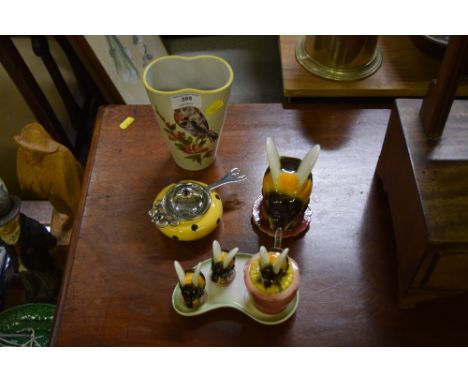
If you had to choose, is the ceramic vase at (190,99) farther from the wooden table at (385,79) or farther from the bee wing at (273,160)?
the wooden table at (385,79)

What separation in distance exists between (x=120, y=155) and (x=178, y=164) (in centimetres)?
11

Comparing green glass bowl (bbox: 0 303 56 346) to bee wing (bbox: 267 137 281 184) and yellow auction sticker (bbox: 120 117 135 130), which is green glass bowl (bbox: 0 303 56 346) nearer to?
yellow auction sticker (bbox: 120 117 135 130)

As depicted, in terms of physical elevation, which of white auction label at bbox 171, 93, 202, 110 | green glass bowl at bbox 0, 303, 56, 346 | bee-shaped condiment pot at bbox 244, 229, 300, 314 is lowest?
green glass bowl at bbox 0, 303, 56, 346

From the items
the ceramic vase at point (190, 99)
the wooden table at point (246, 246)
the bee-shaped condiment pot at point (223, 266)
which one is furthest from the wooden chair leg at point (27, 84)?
the bee-shaped condiment pot at point (223, 266)

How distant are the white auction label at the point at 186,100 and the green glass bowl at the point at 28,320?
1.65 ft

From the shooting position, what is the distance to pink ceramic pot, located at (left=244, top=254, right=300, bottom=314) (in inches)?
24.1

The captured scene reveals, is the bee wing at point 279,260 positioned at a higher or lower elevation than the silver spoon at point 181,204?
higher

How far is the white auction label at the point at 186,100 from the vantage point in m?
0.69

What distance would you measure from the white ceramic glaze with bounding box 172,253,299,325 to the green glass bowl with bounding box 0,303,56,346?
39cm

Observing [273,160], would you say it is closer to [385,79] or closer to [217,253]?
[217,253]

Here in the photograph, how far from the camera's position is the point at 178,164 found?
84 centimetres

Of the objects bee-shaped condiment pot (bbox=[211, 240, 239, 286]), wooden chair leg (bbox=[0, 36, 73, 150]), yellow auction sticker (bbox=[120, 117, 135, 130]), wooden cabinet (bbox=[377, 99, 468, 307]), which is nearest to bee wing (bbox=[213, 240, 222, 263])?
bee-shaped condiment pot (bbox=[211, 240, 239, 286])

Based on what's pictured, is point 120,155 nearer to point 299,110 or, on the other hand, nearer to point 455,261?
point 299,110

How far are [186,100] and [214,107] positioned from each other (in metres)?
0.05
